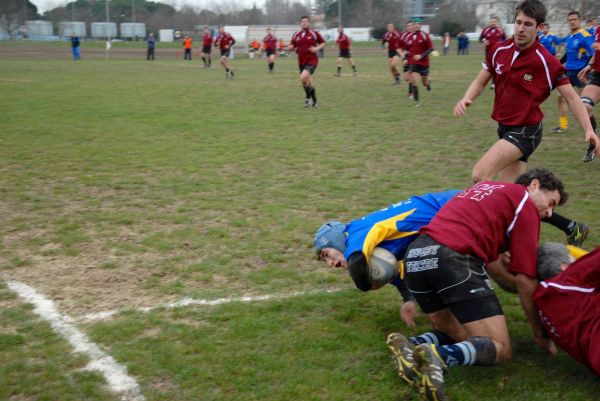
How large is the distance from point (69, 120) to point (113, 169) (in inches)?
218

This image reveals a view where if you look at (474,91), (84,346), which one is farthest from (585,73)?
(84,346)

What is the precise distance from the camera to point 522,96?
20.4ft

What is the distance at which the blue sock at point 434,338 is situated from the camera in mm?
4014

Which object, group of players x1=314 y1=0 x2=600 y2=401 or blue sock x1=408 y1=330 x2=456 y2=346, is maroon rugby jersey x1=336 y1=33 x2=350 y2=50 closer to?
group of players x1=314 y1=0 x2=600 y2=401

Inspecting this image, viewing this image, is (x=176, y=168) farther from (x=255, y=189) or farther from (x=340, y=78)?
(x=340, y=78)

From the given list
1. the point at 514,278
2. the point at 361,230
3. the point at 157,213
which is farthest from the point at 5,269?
the point at 514,278

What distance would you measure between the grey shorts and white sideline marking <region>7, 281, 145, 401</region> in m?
1.82

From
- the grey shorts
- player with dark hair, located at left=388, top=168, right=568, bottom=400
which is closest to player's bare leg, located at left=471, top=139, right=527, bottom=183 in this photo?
player with dark hair, located at left=388, top=168, right=568, bottom=400

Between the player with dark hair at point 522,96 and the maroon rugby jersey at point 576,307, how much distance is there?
2.30m

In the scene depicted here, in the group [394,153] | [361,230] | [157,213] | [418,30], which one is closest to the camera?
[361,230]

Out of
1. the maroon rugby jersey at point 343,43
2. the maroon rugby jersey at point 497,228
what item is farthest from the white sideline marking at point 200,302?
the maroon rugby jersey at point 343,43

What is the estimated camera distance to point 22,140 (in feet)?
38.0

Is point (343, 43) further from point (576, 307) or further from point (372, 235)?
point (576, 307)

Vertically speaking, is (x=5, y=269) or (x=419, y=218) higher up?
(x=419, y=218)
